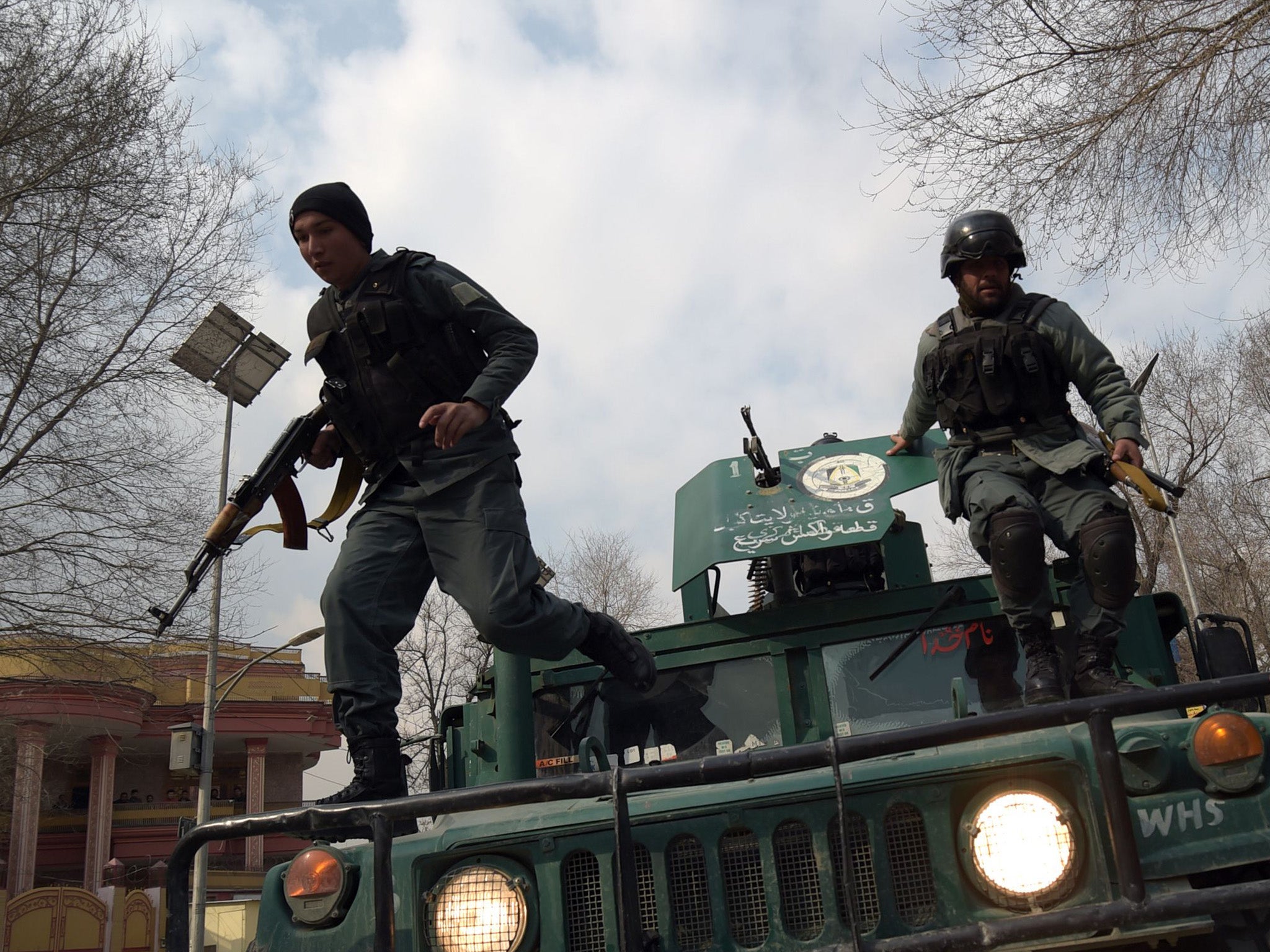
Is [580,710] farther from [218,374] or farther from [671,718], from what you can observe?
[218,374]

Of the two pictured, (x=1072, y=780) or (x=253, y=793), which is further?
(x=253, y=793)

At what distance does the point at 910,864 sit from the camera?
2.32 metres

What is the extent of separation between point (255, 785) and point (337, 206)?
30250mm

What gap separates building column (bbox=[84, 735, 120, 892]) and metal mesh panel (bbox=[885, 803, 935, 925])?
2861 cm

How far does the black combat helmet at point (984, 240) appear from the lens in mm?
3533

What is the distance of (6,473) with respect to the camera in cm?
1137

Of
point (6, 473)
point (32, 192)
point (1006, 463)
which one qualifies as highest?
point (32, 192)

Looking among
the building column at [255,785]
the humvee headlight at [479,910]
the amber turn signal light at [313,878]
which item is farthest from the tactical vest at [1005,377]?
the building column at [255,785]

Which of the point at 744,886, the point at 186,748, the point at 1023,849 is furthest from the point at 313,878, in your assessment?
the point at 186,748

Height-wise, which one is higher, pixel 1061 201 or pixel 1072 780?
pixel 1061 201

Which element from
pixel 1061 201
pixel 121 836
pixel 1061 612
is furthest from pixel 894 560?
pixel 121 836

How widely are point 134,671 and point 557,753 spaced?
10035 millimetres

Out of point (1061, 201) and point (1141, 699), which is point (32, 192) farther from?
point (1141, 699)

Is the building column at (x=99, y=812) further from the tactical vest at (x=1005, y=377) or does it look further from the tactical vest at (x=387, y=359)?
the tactical vest at (x=1005, y=377)
